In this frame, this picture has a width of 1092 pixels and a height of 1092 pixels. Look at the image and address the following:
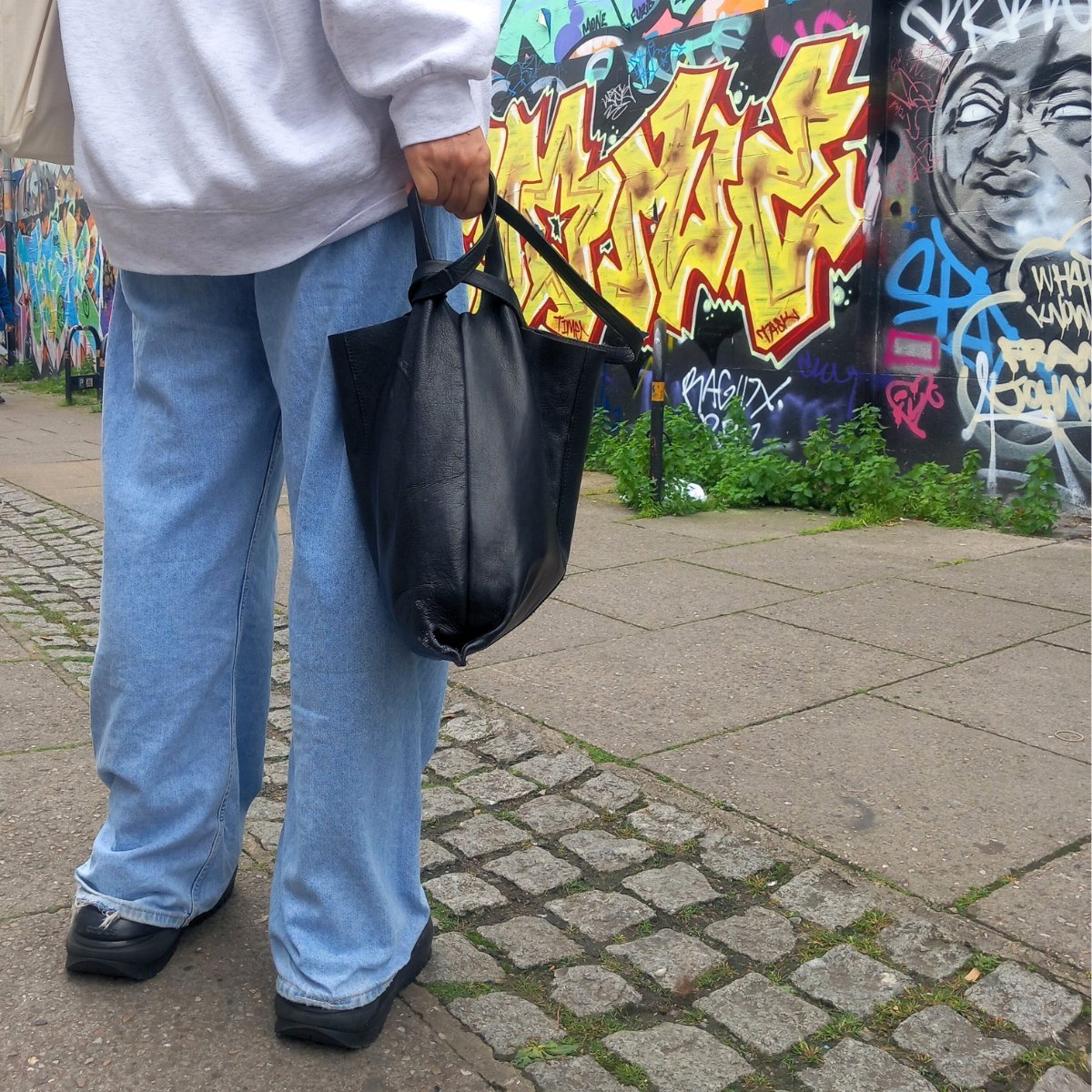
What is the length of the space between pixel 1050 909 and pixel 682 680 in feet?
4.63

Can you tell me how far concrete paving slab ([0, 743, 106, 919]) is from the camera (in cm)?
225

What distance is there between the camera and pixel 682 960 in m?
2.10

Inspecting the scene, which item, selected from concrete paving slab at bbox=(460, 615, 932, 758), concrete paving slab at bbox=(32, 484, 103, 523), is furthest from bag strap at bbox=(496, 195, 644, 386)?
concrete paving slab at bbox=(32, 484, 103, 523)

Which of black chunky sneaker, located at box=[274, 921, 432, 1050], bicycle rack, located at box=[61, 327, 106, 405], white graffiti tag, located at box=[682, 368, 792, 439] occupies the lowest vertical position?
bicycle rack, located at box=[61, 327, 106, 405]

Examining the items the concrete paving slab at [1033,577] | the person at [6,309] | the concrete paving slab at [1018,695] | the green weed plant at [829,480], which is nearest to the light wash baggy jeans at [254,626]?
the concrete paving slab at [1018,695]

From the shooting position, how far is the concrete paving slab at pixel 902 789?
2.49 metres

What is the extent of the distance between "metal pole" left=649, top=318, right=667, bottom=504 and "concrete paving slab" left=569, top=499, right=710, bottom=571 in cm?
23

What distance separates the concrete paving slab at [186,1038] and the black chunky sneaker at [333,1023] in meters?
0.02

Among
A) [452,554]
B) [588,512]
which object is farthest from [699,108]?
[452,554]

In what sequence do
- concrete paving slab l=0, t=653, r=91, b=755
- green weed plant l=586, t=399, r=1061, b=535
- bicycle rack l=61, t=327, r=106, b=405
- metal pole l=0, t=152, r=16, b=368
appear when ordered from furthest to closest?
metal pole l=0, t=152, r=16, b=368, bicycle rack l=61, t=327, r=106, b=405, green weed plant l=586, t=399, r=1061, b=535, concrete paving slab l=0, t=653, r=91, b=755

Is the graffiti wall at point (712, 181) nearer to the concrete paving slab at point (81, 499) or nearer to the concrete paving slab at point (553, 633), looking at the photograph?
the concrete paving slab at point (553, 633)

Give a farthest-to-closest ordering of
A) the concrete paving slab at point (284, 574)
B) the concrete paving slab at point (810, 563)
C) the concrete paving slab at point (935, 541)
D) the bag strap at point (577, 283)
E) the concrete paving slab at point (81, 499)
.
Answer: the concrete paving slab at point (81, 499) < the concrete paving slab at point (935, 541) < the concrete paving slab at point (810, 563) < the concrete paving slab at point (284, 574) < the bag strap at point (577, 283)

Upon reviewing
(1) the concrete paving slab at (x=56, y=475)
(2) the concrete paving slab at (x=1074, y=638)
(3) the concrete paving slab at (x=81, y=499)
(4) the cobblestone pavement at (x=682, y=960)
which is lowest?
(1) the concrete paving slab at (x=56, y=475)

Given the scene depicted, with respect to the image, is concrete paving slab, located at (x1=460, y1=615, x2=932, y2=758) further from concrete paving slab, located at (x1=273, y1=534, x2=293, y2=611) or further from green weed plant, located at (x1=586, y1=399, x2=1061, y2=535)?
green weed plant, located at (x1=586, y1=399, x2=1061, y2=535)
